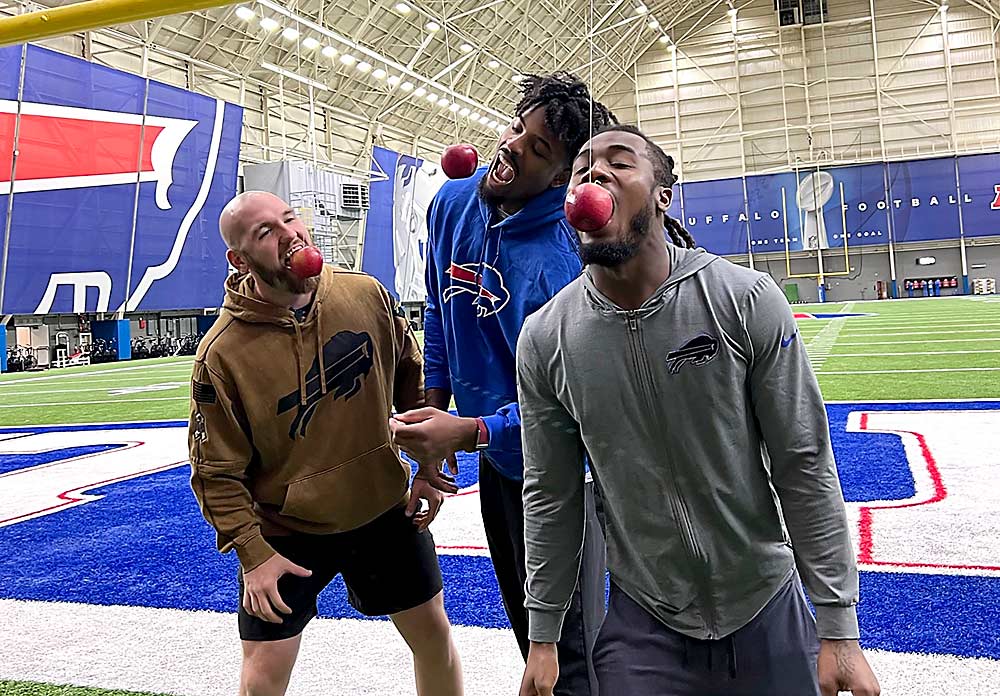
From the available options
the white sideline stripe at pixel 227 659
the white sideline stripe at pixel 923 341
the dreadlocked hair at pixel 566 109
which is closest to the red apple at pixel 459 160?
the dreadlocked hair at pixel 566 109

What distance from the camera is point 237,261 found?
2.29m

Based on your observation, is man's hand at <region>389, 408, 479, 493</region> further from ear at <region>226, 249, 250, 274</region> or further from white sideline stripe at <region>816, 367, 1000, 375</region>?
white sideline stripe at <region>816, 367, 1000, 375</region>

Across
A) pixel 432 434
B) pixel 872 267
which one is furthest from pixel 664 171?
pixel 872 267

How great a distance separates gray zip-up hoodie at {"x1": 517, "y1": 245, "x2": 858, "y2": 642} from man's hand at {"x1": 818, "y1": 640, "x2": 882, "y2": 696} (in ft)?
0.08

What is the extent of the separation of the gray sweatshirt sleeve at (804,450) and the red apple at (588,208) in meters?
0.33

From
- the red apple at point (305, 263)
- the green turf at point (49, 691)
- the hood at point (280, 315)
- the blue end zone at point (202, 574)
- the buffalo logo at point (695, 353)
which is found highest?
the red apple at point (305, 263)

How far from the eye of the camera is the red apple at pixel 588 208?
1.55 metres

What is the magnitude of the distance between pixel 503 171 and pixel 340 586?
2.45m

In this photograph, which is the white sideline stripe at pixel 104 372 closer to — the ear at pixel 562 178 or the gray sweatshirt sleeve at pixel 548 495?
the ear at pixel 562 178

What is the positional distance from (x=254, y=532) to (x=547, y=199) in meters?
1.05

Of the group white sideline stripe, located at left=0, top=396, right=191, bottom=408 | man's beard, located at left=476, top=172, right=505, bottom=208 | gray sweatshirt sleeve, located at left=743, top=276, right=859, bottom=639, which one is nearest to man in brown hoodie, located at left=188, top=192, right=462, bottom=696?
man's beard, located at left=476, top=172, right=505, bottom=208

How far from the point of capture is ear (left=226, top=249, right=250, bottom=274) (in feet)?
7.38

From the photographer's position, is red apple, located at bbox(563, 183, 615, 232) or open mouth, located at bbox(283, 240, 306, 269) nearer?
red apple, located at bbox(563, 183, 615, 232)

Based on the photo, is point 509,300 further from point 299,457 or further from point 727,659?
point 727,659
